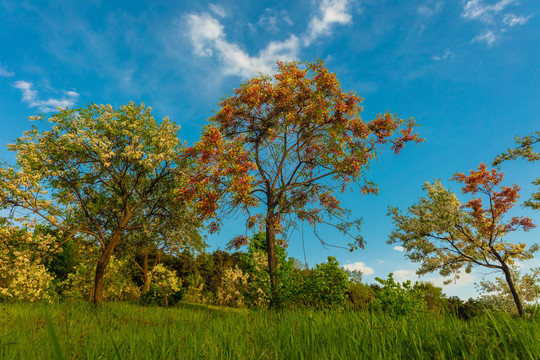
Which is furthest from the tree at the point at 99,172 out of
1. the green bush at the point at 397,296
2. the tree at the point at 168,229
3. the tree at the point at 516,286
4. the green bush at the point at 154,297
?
the tree at the point at 516,286

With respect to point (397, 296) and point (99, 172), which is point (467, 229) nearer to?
point (397, 296)

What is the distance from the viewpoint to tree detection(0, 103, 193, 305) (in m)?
13.6

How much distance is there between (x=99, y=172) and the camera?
612 inches

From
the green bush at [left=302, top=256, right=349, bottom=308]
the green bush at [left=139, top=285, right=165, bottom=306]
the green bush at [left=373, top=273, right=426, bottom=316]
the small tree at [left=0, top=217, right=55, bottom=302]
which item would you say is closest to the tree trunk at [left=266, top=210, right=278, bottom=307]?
the green bush at [left=302, top=256, right=349, bottom=308]

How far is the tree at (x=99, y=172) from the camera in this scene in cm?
1365

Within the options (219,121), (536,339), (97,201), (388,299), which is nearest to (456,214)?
(388,299)

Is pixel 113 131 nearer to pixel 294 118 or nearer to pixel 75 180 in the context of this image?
pixel 75 180

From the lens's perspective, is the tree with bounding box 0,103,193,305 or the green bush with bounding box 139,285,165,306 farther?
the green bush with bounding box 139,285,165,306

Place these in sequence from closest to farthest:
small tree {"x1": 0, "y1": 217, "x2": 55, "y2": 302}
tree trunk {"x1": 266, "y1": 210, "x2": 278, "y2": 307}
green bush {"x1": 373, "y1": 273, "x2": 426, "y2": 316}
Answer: green bush {"x1": 373, "y1": 273, "x2": 426, "y2": 316} < tree trunk {"x1": 266, "y1": 210, "x2": 278, "y2": 307} < small tree {"x1": 0, "y1": 217, "x2": 55, "y2": 302}

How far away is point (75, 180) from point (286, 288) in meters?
11.7

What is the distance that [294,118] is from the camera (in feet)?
46.0

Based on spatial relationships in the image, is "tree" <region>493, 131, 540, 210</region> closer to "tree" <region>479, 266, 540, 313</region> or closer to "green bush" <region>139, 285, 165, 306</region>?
"tree" <region>479, 266, 540, 313</region>

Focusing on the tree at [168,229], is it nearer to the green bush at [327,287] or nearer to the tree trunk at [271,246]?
the tree trunk at [271,246]

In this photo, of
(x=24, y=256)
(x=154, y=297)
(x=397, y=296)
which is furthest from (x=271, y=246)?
(x=24, y=256)
